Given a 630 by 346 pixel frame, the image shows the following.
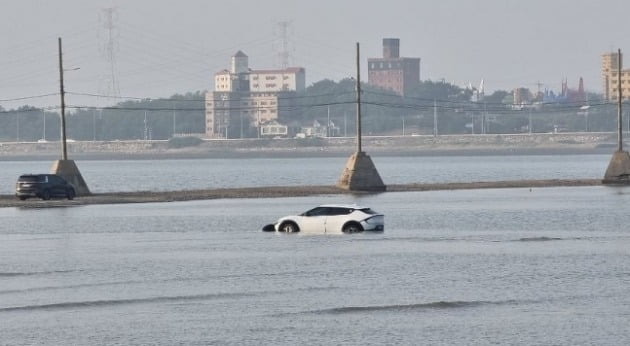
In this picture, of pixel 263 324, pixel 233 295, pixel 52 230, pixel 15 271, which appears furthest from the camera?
pixel 52 230

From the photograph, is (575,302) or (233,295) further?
(233,295)

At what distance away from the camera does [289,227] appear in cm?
6888

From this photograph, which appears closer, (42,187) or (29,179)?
(42,187)

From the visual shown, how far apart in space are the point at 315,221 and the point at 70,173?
109ft

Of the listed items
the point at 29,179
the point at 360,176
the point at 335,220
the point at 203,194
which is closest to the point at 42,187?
the point at 29,179

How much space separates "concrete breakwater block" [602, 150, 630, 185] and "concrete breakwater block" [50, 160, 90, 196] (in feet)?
123

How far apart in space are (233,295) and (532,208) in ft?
158

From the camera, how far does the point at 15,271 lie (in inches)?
2056

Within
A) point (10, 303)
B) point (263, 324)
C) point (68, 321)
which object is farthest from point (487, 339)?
point (10, 303)

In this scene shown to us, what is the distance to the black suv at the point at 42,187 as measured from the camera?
9306 cm

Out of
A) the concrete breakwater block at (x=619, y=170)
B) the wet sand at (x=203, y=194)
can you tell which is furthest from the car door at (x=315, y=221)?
the concrete breakwater block at (x=619, y=170)

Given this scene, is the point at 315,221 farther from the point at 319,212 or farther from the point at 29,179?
the point at 29,179

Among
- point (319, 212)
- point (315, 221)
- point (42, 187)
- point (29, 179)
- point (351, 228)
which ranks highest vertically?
point (29, 179)

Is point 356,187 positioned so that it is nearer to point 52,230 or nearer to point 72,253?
point 52,230
